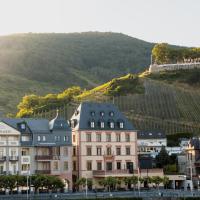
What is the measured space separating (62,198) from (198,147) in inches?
1815

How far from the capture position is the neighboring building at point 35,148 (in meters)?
99.9

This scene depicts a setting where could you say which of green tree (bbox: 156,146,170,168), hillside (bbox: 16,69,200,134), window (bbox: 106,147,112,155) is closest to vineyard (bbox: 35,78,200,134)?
hillside (bbox: 16,69,200,134)

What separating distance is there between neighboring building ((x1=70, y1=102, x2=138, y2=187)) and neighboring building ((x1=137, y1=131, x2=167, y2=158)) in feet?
116

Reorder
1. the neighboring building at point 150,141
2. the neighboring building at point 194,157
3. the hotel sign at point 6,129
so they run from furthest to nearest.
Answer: the neighboring building at point 150,141
the neighboring building at point 194,157
the hotel sign at point 6,129

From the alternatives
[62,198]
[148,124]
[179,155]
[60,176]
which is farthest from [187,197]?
[148,124]

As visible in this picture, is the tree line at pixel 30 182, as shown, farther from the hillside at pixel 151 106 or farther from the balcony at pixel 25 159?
the hillside at pixel 151 106

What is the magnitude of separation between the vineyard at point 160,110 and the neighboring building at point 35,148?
49.9 m

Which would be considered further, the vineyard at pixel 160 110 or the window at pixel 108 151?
the vineyard at pixel 160 110

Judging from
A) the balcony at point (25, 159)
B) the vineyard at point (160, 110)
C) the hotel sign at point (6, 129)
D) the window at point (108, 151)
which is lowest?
the balcony at point (25, 159)

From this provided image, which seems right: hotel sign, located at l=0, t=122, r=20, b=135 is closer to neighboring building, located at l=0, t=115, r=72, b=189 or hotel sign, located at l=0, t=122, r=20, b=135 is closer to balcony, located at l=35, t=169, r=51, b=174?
neighboring building, located at l=0, t=115, r=72, b=189

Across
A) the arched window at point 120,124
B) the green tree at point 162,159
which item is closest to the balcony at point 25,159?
the arched window at point 120,124

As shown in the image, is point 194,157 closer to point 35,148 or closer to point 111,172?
point 111,172

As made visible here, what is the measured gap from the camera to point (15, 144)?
100 meters

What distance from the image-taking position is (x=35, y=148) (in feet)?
334
